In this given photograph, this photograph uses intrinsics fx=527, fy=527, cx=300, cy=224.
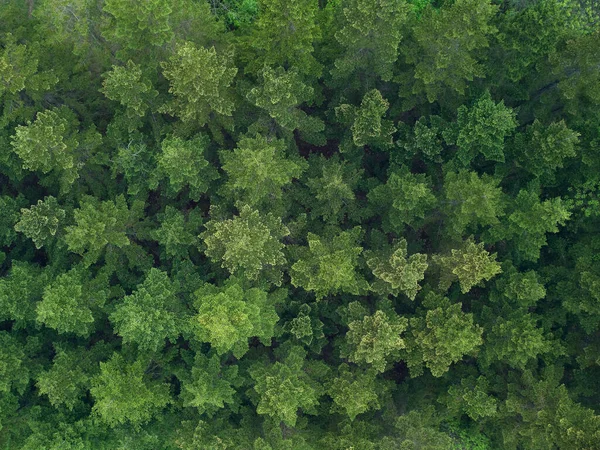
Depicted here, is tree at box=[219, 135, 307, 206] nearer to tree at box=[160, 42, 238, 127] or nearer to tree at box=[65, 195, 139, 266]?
tree at box=[160, 42, 238, 127]

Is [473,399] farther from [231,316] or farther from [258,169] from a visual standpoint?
[258,169]

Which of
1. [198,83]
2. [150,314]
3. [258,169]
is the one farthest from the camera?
[198,83]

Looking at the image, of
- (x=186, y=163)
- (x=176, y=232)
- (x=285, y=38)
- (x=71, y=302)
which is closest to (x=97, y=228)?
(x=71, y=302)

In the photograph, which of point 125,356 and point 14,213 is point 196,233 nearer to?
point 125,356

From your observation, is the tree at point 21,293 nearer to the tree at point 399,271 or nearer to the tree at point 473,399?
the tree at point 399,271

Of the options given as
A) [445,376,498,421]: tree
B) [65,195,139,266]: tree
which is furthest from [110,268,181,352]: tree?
[445,376,498,421]: tree

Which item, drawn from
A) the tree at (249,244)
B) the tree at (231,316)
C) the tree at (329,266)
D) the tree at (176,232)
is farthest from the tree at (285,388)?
the tree at (176,232)
